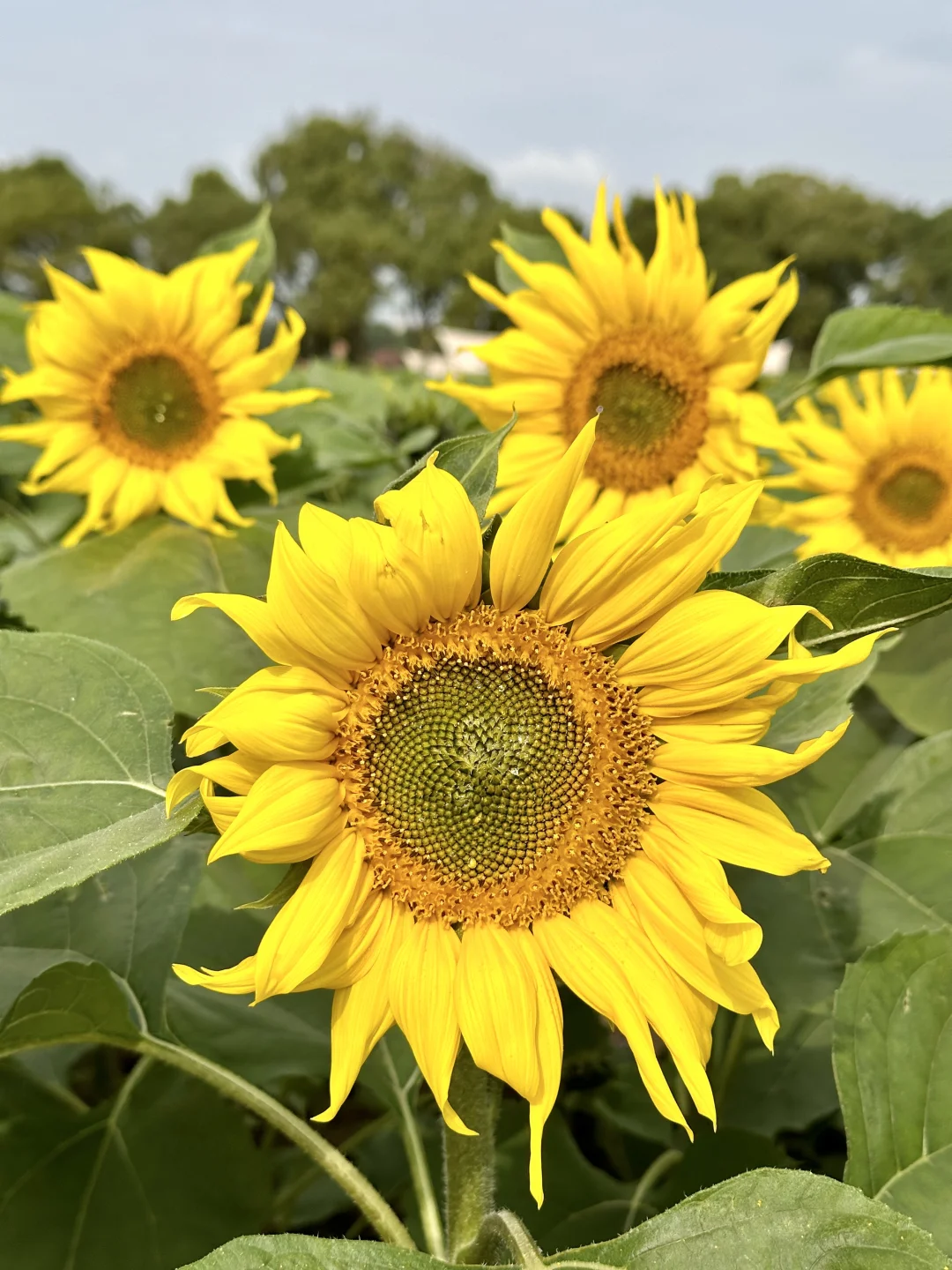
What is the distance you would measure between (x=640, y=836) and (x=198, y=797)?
1.30ft

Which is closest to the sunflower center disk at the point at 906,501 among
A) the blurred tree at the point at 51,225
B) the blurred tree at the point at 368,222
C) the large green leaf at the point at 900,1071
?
the large green leaf at the point at 900,1071

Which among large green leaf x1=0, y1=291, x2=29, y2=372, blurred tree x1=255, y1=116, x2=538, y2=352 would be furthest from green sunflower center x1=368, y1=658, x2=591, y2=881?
blurred tree x1=255, y1=116, x2=538, y2=352

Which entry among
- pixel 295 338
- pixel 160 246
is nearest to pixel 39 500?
pixel 295 338

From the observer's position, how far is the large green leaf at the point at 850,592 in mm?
798

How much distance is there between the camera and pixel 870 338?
5.35 feet

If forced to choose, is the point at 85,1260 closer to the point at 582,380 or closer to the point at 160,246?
the point at 582,380

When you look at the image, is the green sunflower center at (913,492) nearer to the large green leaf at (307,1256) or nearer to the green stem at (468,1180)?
the green stem at (468,1180)

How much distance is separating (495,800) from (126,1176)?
788 mm

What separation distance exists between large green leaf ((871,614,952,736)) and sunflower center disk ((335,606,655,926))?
765 mm

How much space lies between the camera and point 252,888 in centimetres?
134

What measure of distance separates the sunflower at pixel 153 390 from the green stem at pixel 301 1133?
38.5 inches

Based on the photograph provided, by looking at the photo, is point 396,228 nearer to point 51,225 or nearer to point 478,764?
point 51,225

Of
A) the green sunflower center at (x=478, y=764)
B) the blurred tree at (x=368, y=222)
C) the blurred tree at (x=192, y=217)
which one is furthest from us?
the blurred tree at (x=192, y=217)

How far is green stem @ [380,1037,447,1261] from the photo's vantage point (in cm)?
103
